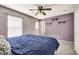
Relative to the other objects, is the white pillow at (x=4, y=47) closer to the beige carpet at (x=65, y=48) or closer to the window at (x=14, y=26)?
the window at (x=14, y=26)

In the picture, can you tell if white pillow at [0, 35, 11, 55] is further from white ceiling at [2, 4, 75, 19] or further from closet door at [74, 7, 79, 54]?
closet door at [74, 7, 79, 54]

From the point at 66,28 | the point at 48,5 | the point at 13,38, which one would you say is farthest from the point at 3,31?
the point at 66,28

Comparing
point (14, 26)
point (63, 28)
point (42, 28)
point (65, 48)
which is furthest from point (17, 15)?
point (65, 48)

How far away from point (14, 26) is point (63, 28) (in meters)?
0.81

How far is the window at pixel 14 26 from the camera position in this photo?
1886 mm

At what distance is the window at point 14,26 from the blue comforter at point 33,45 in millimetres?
83

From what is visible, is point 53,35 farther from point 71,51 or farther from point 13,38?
point 13,38

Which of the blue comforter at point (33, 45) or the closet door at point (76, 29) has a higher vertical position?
the closet door at point (76, 29)

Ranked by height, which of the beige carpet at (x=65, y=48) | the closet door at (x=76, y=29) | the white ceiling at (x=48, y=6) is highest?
the white ceiling at (x=48, y=6)

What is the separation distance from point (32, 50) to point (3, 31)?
0.53 metres

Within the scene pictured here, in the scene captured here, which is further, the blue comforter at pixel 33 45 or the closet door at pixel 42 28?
the closet door at pixel 42 28

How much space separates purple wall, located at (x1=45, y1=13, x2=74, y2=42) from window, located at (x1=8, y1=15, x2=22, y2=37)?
17.8 inches

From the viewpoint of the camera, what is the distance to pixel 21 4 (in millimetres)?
1806

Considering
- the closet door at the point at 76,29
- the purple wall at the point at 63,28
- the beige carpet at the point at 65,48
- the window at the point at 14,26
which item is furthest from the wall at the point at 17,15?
the closet door at the point at 76,29
